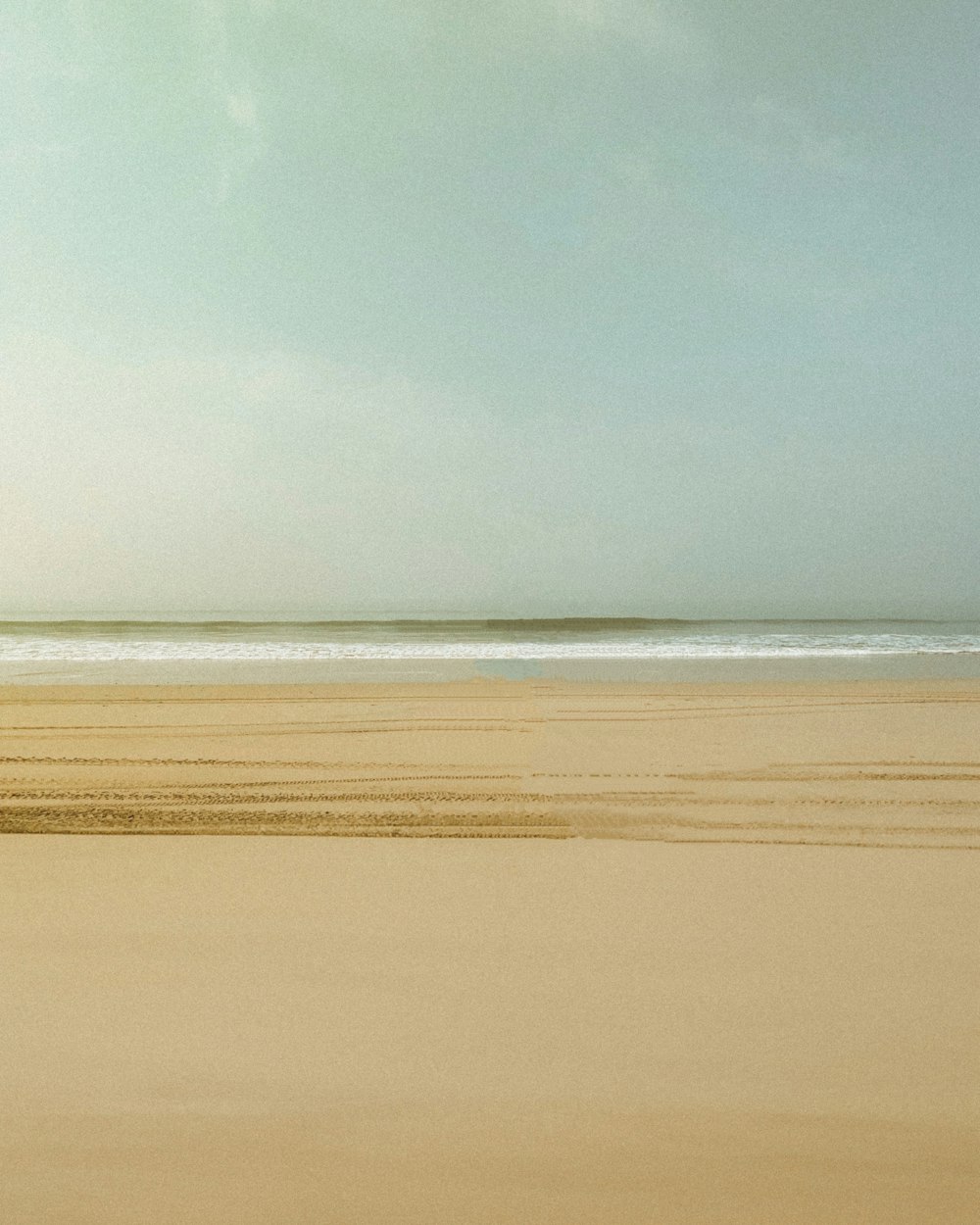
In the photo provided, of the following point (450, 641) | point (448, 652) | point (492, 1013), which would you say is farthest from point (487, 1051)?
point (450, 641)

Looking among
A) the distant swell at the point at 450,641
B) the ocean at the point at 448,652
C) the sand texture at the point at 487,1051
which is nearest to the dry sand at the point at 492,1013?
the sand texture at the point at 487,1051

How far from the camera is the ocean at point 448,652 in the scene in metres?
15.8

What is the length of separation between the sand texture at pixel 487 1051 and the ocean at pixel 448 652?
10.8 meters

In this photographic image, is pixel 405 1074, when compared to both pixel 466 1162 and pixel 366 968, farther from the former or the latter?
pixel 366 968

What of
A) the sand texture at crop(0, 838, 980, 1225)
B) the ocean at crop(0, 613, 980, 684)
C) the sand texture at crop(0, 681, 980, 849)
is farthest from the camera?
the ocean at crop(0, 613, 980, 684)

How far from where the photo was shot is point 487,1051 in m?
2.74

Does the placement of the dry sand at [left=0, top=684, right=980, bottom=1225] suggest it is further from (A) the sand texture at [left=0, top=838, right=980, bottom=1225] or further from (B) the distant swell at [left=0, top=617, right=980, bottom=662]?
(B) the distant swell at [left=0, top=617, right=980, bottom=662]

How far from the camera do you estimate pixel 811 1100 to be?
2.52 metres

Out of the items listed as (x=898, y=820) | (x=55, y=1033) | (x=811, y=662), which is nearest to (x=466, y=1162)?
(x=55, y=1033)

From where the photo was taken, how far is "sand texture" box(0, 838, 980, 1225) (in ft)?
7.20

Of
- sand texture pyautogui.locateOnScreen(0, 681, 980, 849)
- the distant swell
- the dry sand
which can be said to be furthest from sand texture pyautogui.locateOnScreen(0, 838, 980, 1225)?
the distant swell

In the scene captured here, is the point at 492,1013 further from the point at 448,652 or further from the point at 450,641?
the point at 450,641

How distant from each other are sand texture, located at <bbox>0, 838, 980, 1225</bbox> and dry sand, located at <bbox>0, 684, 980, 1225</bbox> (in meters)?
0.01

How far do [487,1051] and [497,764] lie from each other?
15.9ft
